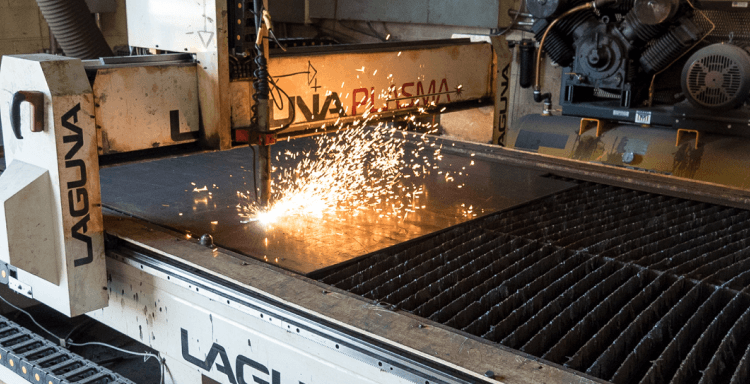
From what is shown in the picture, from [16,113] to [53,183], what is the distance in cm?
29

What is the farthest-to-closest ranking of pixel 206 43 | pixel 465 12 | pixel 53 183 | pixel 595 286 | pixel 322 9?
1. pixel 322 9
2. pixel 465 12
3. pixel 206 43
4. pixel 53 183
5. pixel 595 286

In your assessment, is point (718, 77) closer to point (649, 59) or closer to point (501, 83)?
point (649, 59)

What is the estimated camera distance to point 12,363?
10.6ft

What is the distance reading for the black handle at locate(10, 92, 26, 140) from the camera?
2.40m

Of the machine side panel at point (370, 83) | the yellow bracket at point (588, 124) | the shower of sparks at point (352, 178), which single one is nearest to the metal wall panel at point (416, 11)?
the yellow bracket at point (588, 124)

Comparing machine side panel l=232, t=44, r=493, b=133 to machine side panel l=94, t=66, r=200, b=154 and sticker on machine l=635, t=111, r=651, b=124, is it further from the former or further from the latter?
sticker on machine l=635, t=111, r=651, b=124

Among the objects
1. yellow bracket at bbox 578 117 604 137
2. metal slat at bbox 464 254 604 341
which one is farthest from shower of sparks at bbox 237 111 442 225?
yellow bracket at bbox 578 117 604 137

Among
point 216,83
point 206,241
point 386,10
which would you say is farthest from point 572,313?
point 386,10

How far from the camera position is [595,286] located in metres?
2.32

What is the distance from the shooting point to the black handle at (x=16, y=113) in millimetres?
2400

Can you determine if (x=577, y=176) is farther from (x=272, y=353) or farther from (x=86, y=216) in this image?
(x=86, y=216)

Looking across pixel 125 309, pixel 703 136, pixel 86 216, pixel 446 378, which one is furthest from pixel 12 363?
pixel 703 136

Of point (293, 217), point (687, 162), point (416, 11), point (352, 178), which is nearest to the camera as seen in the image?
point (293, 217)

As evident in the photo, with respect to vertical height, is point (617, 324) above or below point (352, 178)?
below
